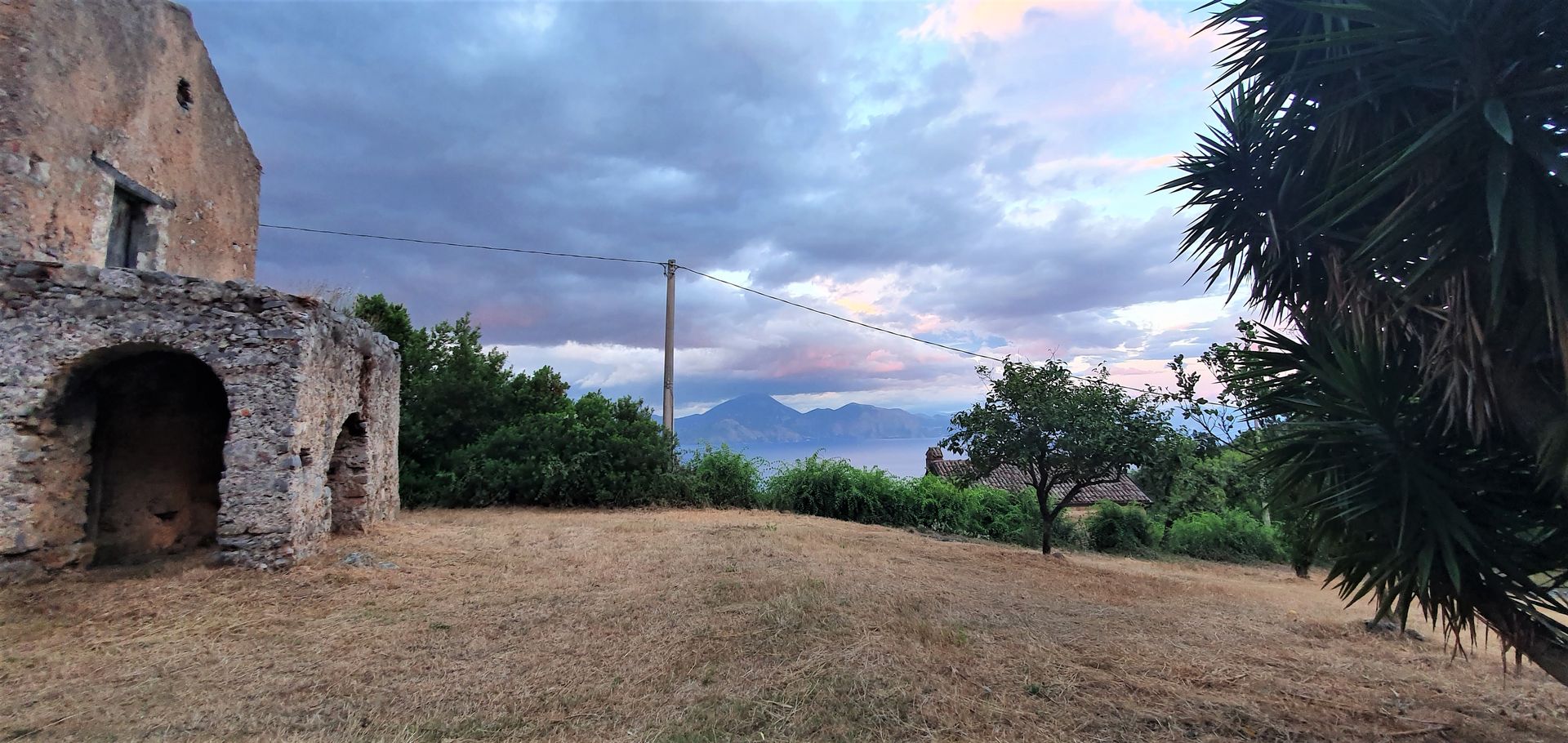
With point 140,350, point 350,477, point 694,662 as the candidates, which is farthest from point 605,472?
point 694,662

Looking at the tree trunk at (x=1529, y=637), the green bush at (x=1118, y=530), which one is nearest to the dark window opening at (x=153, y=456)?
the tree trunk at (x=1529, y=637)

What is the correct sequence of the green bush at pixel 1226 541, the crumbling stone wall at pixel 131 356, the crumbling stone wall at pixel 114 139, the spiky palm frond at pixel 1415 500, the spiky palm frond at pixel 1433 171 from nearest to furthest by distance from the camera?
the spiky palm frond at pixel 1433 171 < the spiky palm frond at pixel 1415 500 < the crumbling stone wall at pixel 131 356 < the crumbling stone wall at pixel 114 139 < the green bush at pixel 1226 541

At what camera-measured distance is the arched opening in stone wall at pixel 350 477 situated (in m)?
9.05

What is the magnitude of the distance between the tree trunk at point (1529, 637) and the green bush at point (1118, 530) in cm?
1549

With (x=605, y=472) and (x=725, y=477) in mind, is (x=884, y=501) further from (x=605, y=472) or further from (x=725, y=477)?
(x=605, y=472)

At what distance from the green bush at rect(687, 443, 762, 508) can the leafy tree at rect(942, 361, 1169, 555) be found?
690 centimetres

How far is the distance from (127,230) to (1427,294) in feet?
45.4

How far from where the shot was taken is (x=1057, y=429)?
1083 centimetres

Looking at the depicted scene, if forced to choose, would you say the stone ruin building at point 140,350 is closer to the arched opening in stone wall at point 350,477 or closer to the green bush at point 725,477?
the arched opening in stone wall at point 350,477

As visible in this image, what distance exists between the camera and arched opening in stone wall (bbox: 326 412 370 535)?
9055 mm

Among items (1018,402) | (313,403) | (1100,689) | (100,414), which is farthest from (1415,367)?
(100,414)

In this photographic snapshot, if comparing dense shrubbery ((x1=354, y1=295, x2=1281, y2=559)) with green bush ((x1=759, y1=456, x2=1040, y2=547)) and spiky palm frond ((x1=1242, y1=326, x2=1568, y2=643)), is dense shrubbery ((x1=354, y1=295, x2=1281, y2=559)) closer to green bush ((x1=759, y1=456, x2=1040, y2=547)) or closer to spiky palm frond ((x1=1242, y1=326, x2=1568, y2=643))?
green bush ((x1=759, y1=456, x2=1040, y2=547))

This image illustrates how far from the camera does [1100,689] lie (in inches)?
177

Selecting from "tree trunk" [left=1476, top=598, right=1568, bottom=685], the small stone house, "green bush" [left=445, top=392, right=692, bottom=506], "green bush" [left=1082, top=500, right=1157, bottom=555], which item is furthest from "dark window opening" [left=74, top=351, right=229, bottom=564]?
"green bush" [left=1082, top=500, right=1157, bottom=555]
